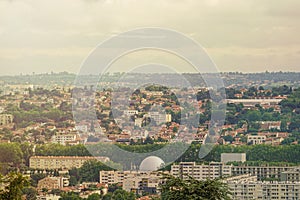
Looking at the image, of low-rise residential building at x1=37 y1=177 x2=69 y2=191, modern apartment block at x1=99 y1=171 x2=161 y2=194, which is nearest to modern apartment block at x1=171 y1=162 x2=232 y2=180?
modern apartment block at x1=99 y1=171 x2=161 y2=194

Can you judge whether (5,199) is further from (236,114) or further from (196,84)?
(236,114)

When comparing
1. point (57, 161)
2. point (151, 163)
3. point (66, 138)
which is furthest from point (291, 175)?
point (66, 138)

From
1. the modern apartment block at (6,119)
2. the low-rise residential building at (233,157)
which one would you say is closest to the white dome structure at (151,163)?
the low-rise residential building at (233,157)

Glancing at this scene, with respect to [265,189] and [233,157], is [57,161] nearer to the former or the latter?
[233,157]

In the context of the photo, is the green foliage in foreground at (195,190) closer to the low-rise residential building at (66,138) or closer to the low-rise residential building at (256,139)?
the low-rise residential building at (66,138)

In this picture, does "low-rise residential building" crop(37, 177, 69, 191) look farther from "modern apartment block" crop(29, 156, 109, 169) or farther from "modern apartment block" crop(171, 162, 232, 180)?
"modern apartment block" crop(171, 162, 232, 180)
